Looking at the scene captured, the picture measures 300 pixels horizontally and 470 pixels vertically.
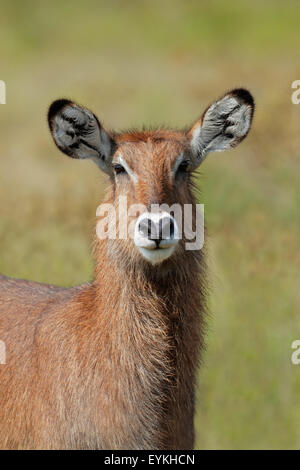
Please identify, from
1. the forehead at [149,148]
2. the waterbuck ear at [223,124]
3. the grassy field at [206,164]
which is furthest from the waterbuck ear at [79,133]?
the waterbuck ear at [223,124]

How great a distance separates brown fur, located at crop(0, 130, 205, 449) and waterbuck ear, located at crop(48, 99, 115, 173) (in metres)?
0.18

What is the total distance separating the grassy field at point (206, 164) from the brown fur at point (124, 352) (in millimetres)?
759

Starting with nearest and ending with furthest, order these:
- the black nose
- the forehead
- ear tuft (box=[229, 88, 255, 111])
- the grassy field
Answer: the black nose < the forehead < ear tuft (box=[229, 88, 255, 111]) < the grassy field

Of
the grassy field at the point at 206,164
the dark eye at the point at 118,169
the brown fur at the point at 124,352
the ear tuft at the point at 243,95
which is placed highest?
the grassy field at the point at 206,164

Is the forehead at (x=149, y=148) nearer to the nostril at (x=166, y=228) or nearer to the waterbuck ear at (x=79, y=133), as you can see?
the waterbuck ear at (x=79, y=133)

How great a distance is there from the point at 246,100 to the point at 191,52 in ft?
94.3

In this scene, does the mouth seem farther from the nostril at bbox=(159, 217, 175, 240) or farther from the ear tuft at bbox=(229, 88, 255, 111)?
the ear tuft at bbox=(229, 88, 255, 111)

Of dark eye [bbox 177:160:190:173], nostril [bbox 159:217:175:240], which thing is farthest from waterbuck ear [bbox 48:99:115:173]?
nostril [bbox 159:217:175:240]

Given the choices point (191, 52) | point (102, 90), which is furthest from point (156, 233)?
point (191, 52)

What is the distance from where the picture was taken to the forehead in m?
7.23

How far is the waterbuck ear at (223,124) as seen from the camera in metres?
7.85

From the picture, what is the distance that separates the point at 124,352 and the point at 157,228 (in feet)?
3.96

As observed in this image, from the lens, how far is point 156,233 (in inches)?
256

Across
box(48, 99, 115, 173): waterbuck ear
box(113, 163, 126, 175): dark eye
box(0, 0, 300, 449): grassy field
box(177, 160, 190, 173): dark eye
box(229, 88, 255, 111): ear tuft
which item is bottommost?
box(113, 163, 126, 175): dark eye
